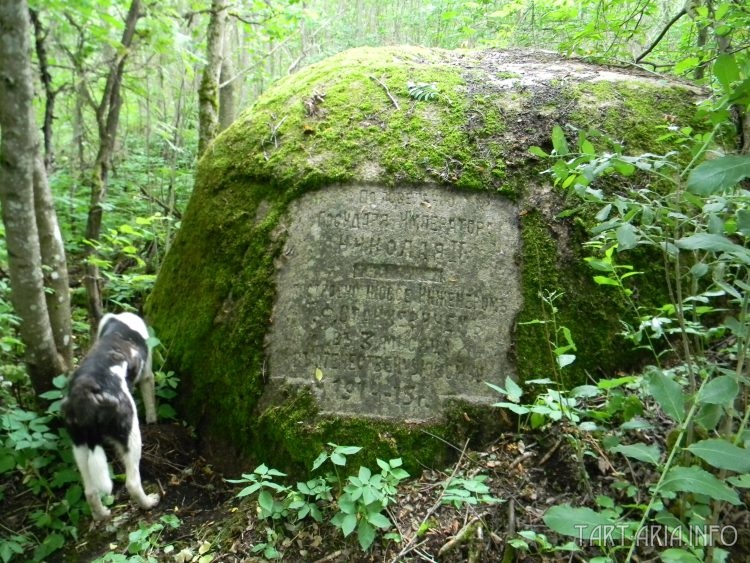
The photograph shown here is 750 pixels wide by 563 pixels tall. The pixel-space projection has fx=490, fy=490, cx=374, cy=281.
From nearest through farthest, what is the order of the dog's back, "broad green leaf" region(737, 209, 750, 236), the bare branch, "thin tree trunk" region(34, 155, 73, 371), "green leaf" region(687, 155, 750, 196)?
"green leaf" region(687, 155, 750, 196) < "broad green leaf" region(737, 209, 750, 236) < the dog's back < "thin tree trunk" region(34, 155, 73, 371) < the bare branch

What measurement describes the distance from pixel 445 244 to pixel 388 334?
75cm

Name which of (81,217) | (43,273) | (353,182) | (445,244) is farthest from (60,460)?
(81,217)

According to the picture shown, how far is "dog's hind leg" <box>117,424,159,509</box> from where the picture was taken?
126 inches

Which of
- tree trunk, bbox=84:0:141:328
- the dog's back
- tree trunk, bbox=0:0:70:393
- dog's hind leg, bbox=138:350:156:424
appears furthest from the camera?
tree trunk, bbox=84:0:141:328

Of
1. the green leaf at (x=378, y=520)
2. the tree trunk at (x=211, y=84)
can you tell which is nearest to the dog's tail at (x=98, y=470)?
the green leaf at (x=378, y=520)

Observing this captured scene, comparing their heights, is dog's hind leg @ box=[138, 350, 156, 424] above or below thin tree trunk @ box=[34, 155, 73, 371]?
below

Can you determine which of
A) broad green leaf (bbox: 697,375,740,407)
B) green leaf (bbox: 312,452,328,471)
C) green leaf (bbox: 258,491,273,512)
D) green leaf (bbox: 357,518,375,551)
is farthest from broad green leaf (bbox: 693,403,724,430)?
green leaf (bbox: 258,491,273,512)

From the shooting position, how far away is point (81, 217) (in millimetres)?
7348

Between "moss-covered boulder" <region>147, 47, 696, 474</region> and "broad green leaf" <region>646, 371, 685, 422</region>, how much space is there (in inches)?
60.1

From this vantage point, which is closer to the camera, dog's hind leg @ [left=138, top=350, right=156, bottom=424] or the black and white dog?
the black and white dog

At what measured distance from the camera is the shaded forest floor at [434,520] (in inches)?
103

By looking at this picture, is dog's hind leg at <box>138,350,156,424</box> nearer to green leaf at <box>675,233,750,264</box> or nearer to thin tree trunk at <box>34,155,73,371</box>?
thin tree trunk at <box>34,155,73,371</box>

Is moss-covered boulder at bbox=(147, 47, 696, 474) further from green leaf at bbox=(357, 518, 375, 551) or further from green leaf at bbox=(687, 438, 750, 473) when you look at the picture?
green leaf at bbox=(687, 438, 750, 473)

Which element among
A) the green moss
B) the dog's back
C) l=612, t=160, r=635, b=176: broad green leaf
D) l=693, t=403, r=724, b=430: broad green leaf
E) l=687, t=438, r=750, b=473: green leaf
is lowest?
the dog's back
